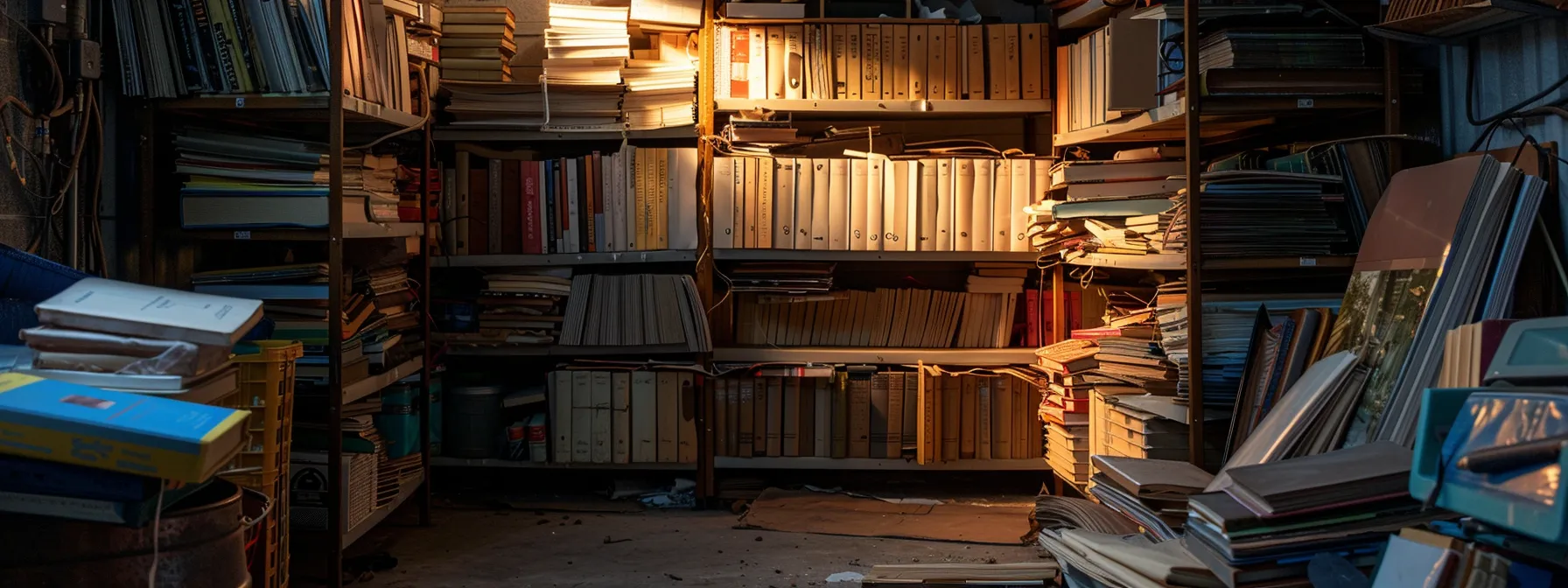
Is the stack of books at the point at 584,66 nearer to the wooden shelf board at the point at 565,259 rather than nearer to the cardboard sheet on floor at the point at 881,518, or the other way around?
the wooden shelf board at the point at 565,259

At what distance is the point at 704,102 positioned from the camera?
160 inches

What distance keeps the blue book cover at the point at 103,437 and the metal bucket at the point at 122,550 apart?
128mm

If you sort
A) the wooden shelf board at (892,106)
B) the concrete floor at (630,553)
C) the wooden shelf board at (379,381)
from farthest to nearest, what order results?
the wooden shelf board at (892,106) < the concrete floor at (630,553) < the wooden shelf board at (379,381)

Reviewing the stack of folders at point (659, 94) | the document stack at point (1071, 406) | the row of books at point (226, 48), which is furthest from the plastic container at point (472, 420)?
the document stack at point (1071, 406)

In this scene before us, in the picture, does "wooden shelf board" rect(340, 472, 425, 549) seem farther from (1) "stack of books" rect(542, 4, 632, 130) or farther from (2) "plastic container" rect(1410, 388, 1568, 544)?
(2) "plastic container" rect(1410, 388, 1568, 544)

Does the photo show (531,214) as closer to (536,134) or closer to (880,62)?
(536,134)

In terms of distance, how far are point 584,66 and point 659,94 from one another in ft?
0.94

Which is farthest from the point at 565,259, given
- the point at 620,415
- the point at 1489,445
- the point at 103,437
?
the point at 1489,445

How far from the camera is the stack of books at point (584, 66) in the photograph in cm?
404

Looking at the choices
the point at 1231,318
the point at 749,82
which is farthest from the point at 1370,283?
the point at 749,82

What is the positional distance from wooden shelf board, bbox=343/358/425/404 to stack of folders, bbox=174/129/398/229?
0.46 metres

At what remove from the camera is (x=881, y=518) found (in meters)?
3.88

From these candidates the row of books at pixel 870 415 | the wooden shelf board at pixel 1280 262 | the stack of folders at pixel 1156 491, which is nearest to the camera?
the stack of folders at pixel 1156 491

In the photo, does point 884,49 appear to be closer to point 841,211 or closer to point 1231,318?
point 841,211
